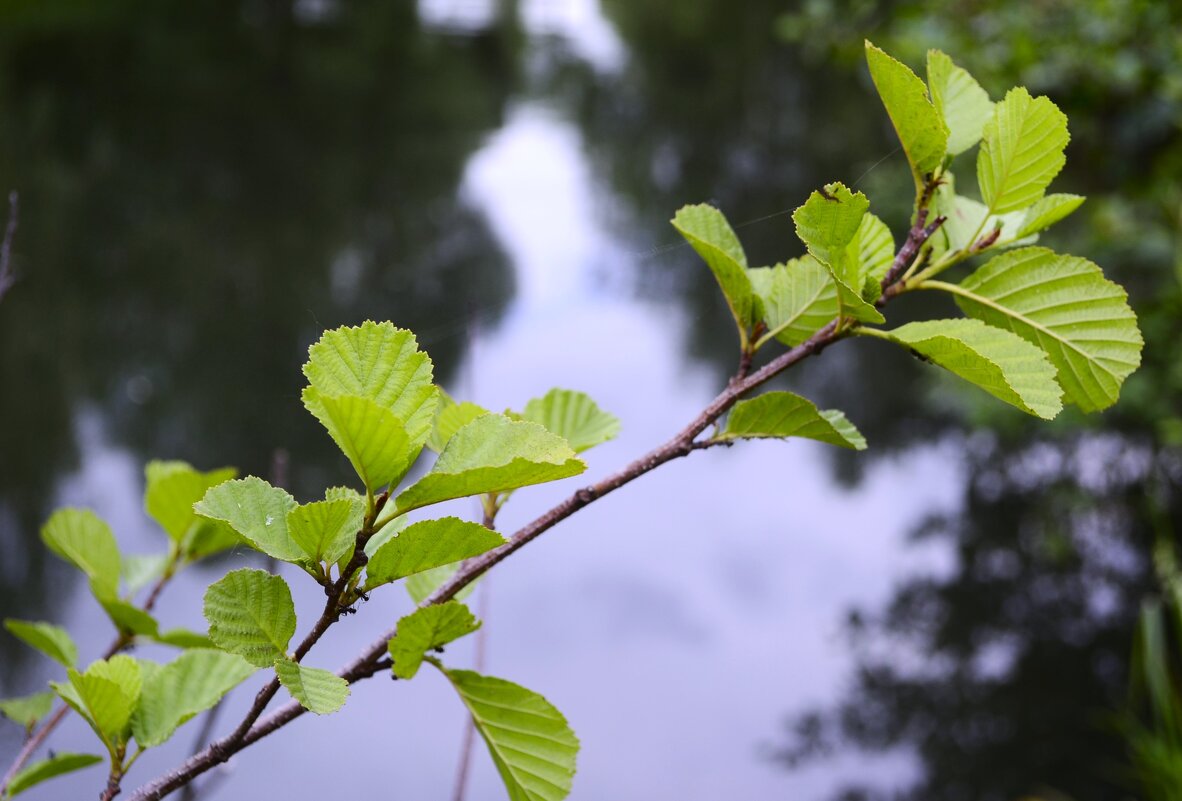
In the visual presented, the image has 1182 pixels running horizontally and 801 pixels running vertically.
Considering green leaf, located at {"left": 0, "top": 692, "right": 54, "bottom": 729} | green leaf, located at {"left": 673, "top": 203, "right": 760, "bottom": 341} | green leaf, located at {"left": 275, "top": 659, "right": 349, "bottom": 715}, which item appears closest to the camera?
green leaf, located at {"left": 275, "top": 659, "right": 349, "bottom": 715}

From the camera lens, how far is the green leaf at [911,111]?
281 millimetres

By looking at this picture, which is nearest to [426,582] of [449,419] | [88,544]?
[449,419]

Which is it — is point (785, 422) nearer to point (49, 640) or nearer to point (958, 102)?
point (958, 102)

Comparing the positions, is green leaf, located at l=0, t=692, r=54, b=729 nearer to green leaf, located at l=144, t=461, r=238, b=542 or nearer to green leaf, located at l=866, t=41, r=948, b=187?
green leaf, located at l=144, t=461, r=238, b=542

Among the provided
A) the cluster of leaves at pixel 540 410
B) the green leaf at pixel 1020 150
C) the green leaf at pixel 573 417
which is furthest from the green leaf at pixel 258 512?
the green leaf at pixel 1020 150

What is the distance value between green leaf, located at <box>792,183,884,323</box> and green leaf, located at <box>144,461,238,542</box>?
0.26m

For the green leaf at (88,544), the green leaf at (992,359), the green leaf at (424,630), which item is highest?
the green leaf at (88,544)

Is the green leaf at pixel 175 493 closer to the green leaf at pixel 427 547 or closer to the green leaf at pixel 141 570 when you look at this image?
the green leaf at pixel 141 570

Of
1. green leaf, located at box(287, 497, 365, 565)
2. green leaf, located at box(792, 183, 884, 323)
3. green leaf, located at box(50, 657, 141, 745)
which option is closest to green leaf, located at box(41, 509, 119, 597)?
green leaf, located at box(50, 657, 141, 745)

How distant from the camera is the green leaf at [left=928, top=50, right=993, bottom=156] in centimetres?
33

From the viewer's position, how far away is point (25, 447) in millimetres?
1768

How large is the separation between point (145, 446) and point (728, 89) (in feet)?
12.2

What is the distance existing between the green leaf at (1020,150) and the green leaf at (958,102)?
15 mm

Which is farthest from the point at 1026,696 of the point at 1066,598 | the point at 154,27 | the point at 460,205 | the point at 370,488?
the point at 154,27
